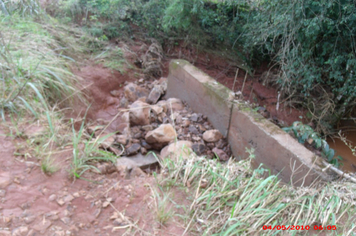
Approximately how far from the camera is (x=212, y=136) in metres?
3.50

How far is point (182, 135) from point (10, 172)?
2168 millimetres

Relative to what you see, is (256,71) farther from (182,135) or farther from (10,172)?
(10,172)

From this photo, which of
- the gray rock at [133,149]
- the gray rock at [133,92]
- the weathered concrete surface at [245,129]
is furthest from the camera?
the gray rock at [133,92]

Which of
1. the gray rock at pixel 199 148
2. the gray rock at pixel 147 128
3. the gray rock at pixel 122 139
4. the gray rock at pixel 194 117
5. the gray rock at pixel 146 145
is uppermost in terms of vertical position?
the gray rock at pixel 194 117

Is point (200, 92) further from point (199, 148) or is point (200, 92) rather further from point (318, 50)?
point (318, 50)

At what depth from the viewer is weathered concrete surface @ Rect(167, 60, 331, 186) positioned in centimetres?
248

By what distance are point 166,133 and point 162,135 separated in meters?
0.06

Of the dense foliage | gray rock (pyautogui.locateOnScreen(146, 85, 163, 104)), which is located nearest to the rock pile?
gray rock (pyautogui.locateOnScreen(146, 85, 163, 104))

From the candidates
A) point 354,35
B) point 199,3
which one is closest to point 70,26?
point 199,3

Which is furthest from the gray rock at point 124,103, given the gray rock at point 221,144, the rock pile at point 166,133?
the gray rock at point 221,144

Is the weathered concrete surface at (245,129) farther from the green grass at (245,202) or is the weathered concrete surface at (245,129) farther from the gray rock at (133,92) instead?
the gray rock at (133,92)

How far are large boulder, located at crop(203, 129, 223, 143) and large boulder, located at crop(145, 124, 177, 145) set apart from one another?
447mm

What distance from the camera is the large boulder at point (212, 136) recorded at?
351cm

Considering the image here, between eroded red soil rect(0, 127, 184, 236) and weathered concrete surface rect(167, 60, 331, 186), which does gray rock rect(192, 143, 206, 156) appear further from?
eroded red soil rect(0, 127, 184, 236)
